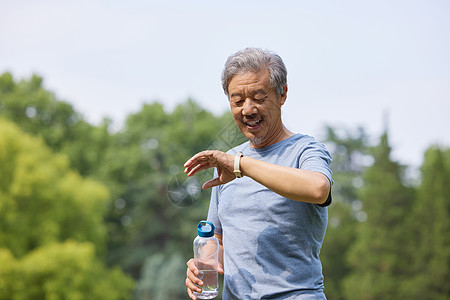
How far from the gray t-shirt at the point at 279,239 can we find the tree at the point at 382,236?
932 inches

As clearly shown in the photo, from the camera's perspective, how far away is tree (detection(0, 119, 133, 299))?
899 inches

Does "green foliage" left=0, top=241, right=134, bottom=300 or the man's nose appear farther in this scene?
"green foliage" left=0, top=241, right=134, bottom=300

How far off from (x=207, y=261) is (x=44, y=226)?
2378 centimetres

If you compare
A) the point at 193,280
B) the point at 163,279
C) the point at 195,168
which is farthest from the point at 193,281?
the point at 163,279

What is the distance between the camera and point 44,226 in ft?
81.5

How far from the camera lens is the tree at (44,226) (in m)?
22.8

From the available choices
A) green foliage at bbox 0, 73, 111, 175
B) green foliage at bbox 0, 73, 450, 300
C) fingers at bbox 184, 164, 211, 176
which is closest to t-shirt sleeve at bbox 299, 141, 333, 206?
fingers at bbox 184, 164, 211, 176

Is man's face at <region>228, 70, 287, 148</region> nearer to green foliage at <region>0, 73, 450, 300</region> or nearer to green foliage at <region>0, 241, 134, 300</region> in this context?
green foliage at <region>0, 73, 450, 300</region>

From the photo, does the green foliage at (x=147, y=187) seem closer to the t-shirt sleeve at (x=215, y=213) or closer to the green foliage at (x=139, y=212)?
the green foliage at (x=139, y=212)

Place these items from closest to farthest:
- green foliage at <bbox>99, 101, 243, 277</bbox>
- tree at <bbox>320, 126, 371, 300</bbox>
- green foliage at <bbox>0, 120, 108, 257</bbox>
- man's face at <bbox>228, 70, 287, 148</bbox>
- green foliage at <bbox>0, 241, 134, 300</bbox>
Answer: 1. man's face at <bbox>228, 70, 287, 148</bbox>
2. green foliage at <bbox>0, 241, 134, 300</bbox>
3. green foliage at <bbox>0, 120, 108, 257</bbox>
4. tree at <bbox>320, 126, 371, 300</bbox>
5. green foliage at <bbox>99, 101, 243, 277</bbox>

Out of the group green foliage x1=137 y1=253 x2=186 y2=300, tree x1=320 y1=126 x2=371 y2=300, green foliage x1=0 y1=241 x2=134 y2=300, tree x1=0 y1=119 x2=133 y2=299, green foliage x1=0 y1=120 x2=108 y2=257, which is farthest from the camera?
tree x1=320 y1=126 x2=371 y2=300

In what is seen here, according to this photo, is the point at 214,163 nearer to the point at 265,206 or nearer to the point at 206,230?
the point at 265,206

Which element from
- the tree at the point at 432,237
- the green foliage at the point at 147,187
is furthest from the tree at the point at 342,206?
the green foliage at the point at 147,187

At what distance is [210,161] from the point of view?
2.31m
